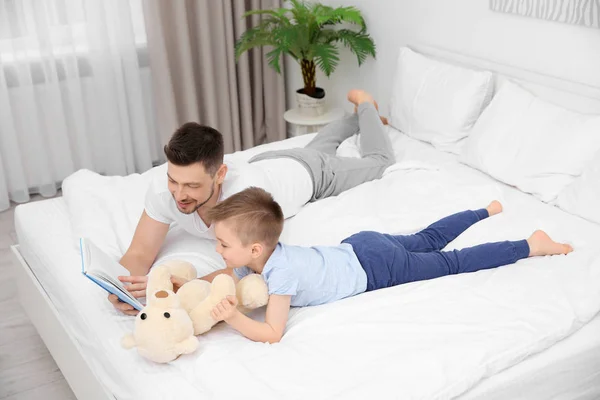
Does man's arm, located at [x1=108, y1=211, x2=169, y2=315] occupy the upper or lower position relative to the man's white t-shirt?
lower

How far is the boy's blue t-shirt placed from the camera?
177 cm

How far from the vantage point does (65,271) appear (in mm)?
2113

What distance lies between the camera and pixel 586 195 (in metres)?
2.29

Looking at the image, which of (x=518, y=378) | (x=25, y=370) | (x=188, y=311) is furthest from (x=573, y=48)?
(x=25, y=370)

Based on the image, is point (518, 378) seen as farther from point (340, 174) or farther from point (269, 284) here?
point (340, 174)

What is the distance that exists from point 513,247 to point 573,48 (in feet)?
3.14

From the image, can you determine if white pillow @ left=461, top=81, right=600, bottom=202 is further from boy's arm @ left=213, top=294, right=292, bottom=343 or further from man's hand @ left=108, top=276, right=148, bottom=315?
man's hand @ left=108, top=276, right=148, bottom=315

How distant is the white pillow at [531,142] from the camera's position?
2.38m

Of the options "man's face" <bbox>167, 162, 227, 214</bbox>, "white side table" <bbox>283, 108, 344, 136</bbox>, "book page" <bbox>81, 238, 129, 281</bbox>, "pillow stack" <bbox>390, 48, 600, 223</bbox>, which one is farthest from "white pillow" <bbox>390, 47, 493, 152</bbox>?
"book page" <bbox>81, 238, 129, 281</bbox>

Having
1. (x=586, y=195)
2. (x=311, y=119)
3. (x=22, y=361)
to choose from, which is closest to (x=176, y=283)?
(x=22, y=361)

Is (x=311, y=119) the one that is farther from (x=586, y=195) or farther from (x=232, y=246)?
(x=232, y=246)

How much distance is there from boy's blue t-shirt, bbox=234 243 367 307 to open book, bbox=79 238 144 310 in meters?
0.30

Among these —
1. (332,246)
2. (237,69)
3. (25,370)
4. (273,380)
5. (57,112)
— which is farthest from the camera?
(237,69)

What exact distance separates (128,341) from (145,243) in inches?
19.1
